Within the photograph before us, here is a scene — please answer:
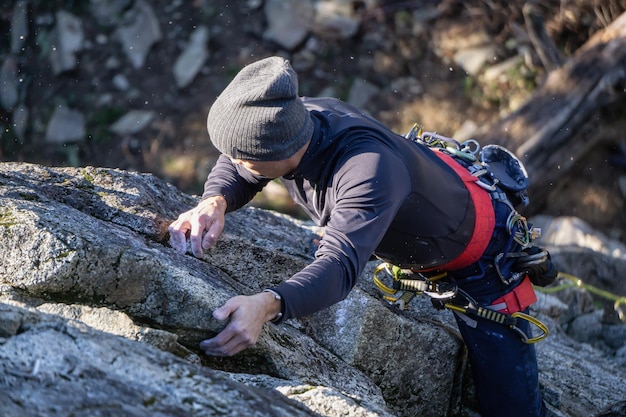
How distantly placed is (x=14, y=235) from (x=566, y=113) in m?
7.03

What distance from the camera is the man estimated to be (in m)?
3.22

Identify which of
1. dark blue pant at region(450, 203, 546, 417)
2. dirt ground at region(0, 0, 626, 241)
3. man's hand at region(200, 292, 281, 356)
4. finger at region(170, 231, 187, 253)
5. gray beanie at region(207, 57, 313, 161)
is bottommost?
A: dirt ground at region(0, 0, 626, 241)

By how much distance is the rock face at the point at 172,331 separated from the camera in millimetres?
2662

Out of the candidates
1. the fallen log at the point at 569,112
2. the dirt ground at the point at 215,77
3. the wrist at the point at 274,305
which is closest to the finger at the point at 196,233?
the wrist at the point at 274,305

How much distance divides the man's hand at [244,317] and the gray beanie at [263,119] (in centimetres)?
71

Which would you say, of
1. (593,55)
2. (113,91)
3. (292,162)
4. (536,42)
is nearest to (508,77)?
(536,42)

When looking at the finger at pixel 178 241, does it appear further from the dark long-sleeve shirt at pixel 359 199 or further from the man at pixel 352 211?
the dark long-sleeve shirt at pixel 359 199

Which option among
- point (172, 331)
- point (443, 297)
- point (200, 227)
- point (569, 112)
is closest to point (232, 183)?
point (200, 227)

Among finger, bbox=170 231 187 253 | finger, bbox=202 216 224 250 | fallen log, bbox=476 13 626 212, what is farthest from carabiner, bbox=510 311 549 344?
fallen log, bbox=476 13 626 212

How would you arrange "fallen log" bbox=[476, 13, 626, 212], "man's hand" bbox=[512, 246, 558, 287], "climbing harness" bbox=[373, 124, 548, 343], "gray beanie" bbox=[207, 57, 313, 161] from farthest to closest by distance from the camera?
"fallen log" bbox=[476, 13, 626, 212]
"man's hand" bbox=[512, 246, 558, 287]
"climbing harness" bbox=[373, 124, 548, 343]
"gray beanie" bbox=[207, 57, 313, 161]

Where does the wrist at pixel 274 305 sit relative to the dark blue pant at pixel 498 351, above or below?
above

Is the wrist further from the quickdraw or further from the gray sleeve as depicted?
the quickdraw

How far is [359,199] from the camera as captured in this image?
3.28 metres

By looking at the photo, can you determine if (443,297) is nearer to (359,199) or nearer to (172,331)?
(359,199)
